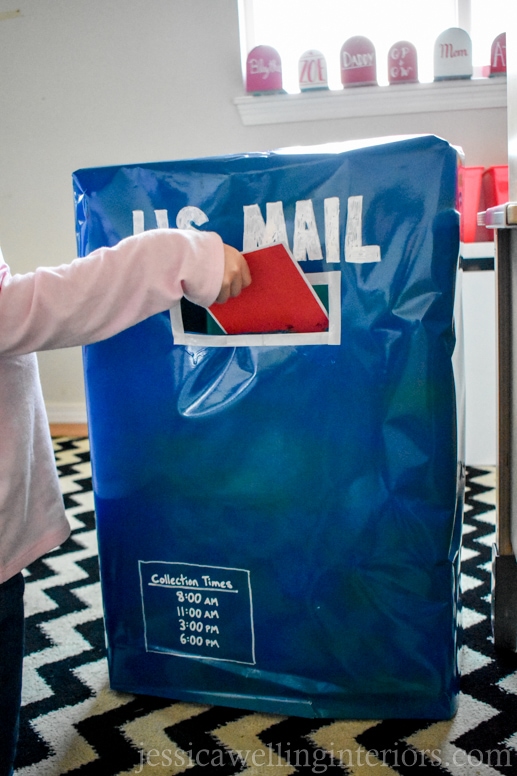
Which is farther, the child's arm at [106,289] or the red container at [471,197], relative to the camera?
the red container at [471,197]

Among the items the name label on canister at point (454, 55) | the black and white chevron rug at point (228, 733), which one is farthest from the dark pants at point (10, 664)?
the name label on canister at point (454, 55)

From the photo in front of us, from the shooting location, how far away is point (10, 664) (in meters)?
0.83

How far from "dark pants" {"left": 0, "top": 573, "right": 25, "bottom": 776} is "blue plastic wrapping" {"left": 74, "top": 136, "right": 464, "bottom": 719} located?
0.50 feet

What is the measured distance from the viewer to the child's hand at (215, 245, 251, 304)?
0.73 m

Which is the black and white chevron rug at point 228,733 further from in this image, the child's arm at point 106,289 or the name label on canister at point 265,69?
the name label on canister at point 265,69

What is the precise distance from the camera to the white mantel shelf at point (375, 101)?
2090mm

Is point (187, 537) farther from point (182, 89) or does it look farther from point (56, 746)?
point (182, 89)

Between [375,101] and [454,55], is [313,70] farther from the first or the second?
[454,55]

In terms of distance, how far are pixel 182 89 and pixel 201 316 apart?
1.67 metres

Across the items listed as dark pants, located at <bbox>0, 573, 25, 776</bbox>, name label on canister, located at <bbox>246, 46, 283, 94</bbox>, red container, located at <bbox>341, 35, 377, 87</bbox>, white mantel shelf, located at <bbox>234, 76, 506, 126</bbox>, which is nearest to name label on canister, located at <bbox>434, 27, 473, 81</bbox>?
white mantel shelf, located at <bbox>234, 76, 506, 126</bbox>

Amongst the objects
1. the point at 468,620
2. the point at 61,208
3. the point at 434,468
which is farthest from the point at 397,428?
the point at 61,208

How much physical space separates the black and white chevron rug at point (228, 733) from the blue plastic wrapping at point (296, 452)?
29mm

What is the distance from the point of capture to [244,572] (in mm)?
910

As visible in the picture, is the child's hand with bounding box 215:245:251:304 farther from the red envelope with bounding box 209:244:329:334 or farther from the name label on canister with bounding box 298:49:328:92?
the name label on canister with bounding box 298:49:328:92
